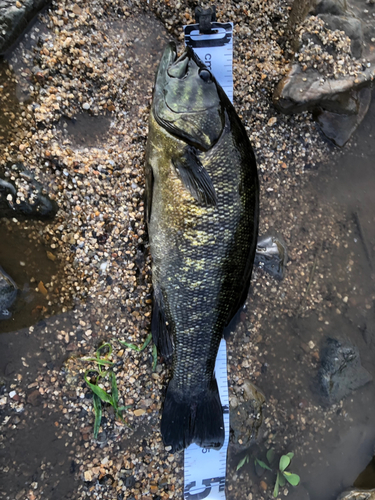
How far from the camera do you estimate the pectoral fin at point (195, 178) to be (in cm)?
207

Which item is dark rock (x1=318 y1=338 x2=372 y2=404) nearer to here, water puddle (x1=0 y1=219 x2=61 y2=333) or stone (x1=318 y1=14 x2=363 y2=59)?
water puddle (x1=0 y1=219 x2=61 y2=333)

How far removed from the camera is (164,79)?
214cm

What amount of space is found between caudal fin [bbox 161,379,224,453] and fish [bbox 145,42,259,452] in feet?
0.67

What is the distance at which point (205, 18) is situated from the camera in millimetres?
2377

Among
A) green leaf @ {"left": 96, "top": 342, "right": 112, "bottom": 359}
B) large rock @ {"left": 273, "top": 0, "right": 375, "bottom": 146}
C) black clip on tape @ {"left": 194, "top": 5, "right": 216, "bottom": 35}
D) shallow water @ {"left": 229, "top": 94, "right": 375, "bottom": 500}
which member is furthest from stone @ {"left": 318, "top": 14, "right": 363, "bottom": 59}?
green leaf @ {"left": 96, "top": 342, "right": 112, "bottom": 359}

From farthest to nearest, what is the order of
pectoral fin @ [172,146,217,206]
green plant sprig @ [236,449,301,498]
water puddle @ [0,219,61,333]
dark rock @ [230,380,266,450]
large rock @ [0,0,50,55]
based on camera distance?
green plant sprig @ [236,449,301,498] → dark rock @ [230,380,266,450] → water puddle @ [0,219,61,333] → large rock @ [0,0,50,55] → pectoral fin @ [172,146,217,206]

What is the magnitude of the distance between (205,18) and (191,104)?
2.67 feet

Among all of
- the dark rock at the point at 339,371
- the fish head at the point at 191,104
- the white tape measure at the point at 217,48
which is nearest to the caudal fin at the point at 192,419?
the dark rock at the point at 339,371

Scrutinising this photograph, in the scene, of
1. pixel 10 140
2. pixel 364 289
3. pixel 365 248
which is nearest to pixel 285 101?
pixel 365 248

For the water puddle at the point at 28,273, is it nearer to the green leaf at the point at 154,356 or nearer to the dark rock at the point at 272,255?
the green leaf at the point at 154,356

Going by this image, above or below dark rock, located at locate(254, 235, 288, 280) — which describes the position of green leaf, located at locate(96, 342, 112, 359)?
below

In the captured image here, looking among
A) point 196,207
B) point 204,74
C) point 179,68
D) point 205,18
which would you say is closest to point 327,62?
point 205,18

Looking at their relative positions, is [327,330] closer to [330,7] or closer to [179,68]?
[179,68]

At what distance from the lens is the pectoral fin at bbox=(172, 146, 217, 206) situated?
2.07 meters
